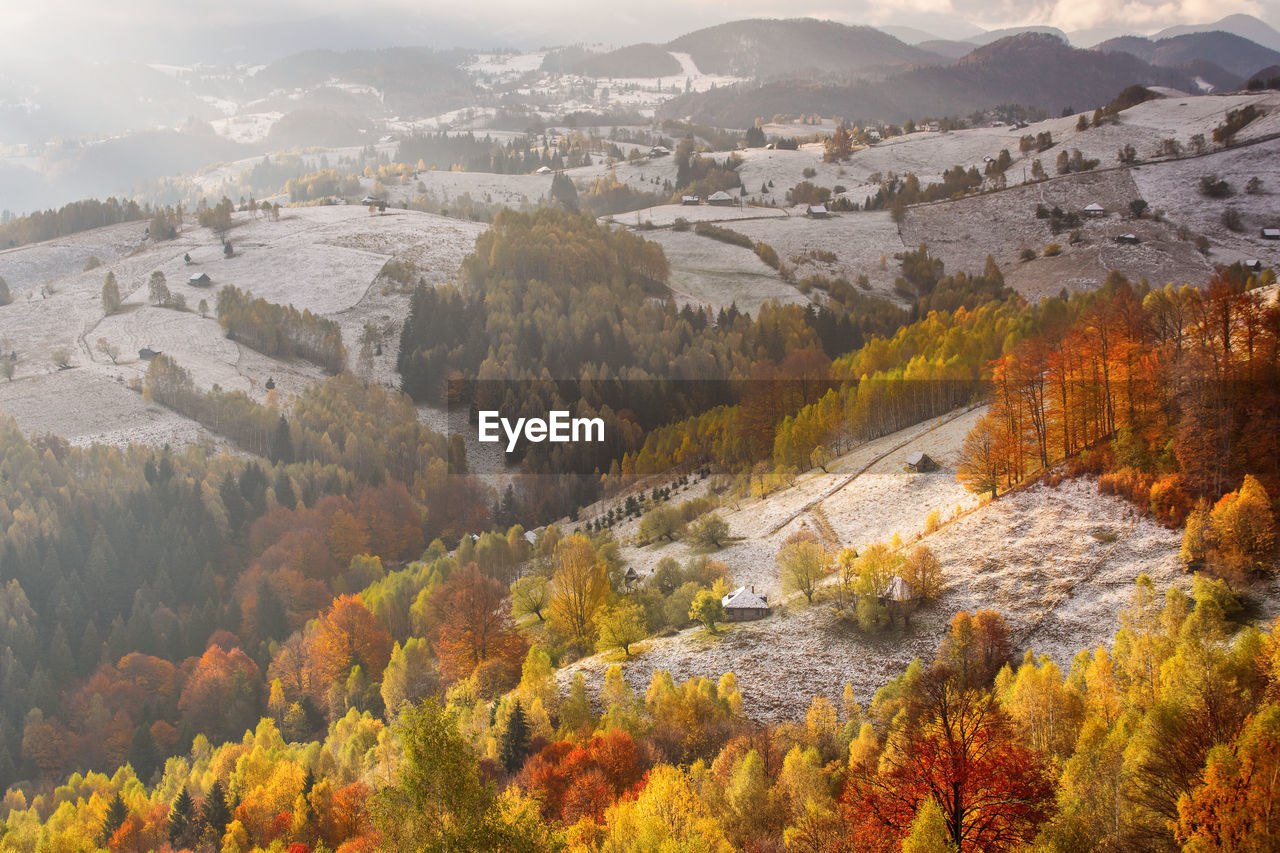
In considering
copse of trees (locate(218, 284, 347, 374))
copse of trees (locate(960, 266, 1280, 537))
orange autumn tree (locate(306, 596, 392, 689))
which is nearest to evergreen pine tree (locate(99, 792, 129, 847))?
orange autumn tree (locate(306, 596, 392, 689))

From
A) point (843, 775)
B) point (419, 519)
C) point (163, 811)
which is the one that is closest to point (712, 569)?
point (843, 775)

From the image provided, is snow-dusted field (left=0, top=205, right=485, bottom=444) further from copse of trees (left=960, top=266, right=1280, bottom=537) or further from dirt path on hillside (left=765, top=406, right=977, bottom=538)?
copse of trees (left=960, top=266, right=1280, bottom=537)

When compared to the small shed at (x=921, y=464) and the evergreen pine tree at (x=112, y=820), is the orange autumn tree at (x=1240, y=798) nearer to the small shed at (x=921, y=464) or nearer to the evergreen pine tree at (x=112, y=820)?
the small shed at (x=921, y=464)

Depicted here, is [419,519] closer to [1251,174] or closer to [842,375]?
[842,375]

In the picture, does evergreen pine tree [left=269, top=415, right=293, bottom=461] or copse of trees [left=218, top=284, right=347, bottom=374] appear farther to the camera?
copse of trees [left=218, top=284, right=347, bottom=374]

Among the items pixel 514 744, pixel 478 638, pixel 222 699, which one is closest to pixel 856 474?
pixel 478 638

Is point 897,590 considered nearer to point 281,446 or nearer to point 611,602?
point 611,602

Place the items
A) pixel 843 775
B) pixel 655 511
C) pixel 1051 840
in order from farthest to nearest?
pixel 655 511 → pixel 843 775 → pixel 1051 840
